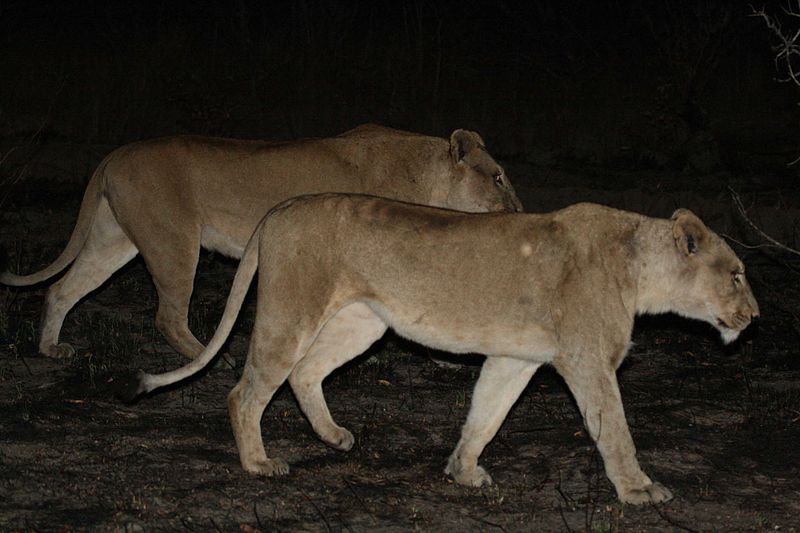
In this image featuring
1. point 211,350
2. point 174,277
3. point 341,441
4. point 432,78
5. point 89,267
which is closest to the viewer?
point 211,350

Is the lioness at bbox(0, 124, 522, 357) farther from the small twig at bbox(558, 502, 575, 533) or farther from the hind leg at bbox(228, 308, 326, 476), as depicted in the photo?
the small twig at bbox(558, 502, 575, 533)

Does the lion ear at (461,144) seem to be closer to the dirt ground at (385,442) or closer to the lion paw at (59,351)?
the dirt ground at (385,442)

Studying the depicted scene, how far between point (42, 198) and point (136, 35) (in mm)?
5599

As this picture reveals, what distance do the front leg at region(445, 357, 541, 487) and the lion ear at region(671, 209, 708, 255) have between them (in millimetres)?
790

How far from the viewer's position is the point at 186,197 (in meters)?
7.08

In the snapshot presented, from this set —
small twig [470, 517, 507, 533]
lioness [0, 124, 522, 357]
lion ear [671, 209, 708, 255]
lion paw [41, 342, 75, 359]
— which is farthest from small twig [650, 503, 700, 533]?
lion paw [41, 342, 75, 359]

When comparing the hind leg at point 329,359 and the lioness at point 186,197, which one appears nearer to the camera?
the hind leg at point 329,359

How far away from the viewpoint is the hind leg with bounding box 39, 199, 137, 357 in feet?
23.6

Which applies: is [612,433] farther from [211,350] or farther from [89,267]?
[89,267]

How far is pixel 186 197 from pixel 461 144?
5.39 feet

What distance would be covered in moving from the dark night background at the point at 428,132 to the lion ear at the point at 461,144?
1178 mm

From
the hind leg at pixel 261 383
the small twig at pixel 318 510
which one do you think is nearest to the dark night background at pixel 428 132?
the small twig at pixel 318 510

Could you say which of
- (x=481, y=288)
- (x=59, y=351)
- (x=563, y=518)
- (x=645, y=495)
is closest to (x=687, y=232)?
(x=481, y=288)

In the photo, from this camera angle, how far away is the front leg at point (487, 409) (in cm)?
531
